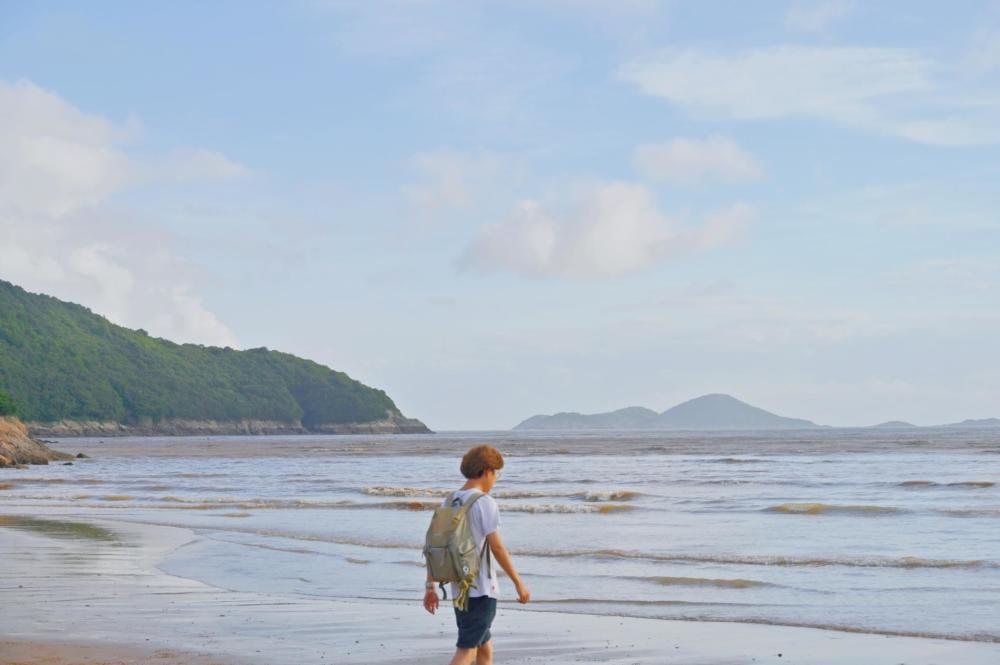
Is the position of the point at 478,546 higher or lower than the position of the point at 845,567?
higher

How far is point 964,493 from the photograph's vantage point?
30.0 m

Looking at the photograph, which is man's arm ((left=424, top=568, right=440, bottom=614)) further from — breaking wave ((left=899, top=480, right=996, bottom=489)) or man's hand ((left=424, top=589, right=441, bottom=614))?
breaking wave ((left=899, top=480, right=996, bottom=489))

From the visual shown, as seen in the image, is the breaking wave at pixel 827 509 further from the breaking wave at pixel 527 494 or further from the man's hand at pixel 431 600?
the man's hand at pixel 431 600

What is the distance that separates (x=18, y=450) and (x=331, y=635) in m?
54.5

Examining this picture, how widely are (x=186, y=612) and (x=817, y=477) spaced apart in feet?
102

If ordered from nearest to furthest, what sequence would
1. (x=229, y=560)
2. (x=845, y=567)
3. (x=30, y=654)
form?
1. (x=30, y=654)
2. (x=845, y=567)
3. (x=229, y=560)

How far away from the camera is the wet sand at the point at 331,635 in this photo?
9.15 metres

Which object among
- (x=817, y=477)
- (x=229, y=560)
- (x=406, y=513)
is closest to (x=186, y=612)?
(x=229, y=560)

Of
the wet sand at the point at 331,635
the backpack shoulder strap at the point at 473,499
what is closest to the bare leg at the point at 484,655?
the backpack shoulder strap at the point at 473,499

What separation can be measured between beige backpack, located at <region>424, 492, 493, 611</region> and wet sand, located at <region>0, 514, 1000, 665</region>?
2490mm

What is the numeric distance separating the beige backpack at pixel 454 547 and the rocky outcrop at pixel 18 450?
166 ft

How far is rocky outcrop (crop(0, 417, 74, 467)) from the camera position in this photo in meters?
55.6

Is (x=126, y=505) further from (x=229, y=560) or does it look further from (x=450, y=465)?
(x=450, y=465)

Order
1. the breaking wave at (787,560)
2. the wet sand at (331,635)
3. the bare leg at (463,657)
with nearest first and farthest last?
the bare leg at (463,657) < the wet sand at (331,635) < the breaking wave at (787,560)
